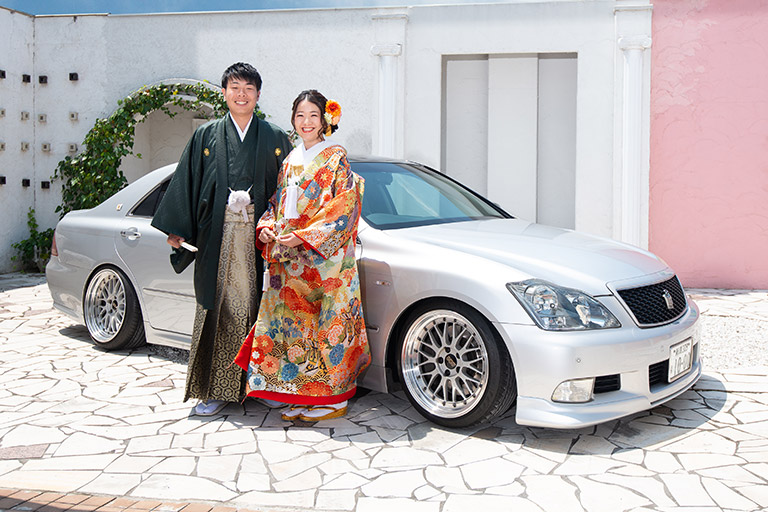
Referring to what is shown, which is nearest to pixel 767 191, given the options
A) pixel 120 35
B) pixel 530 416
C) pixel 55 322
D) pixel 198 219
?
pixel 530 416

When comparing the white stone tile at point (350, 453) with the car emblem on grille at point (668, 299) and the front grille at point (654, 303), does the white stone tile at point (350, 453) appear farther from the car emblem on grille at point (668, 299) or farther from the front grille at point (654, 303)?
the car emblem on grille at point (668, 299)

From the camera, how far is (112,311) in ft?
16.8

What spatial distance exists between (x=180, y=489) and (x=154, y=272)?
2.12 meters

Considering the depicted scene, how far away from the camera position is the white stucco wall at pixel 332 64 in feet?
29.4

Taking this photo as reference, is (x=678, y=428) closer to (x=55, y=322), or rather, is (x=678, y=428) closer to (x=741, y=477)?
(x=741, y=477)

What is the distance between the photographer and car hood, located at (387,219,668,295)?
3.27 metres

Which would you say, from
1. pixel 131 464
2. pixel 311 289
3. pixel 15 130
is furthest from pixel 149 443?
pixel 15 130

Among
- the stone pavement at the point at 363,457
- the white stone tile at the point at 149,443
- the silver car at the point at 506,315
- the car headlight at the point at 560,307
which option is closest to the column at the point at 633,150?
the stone pavement at the point at 363,457

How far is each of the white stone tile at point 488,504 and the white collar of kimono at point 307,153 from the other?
6.01ft

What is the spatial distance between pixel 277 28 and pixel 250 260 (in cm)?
677

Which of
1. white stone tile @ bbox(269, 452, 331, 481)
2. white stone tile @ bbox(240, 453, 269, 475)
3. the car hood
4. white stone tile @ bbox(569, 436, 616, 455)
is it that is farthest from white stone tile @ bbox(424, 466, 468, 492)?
the car hood

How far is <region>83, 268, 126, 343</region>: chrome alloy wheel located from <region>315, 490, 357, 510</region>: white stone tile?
2.79 m

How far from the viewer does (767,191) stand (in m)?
8.73

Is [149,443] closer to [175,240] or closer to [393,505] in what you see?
[175,240]
